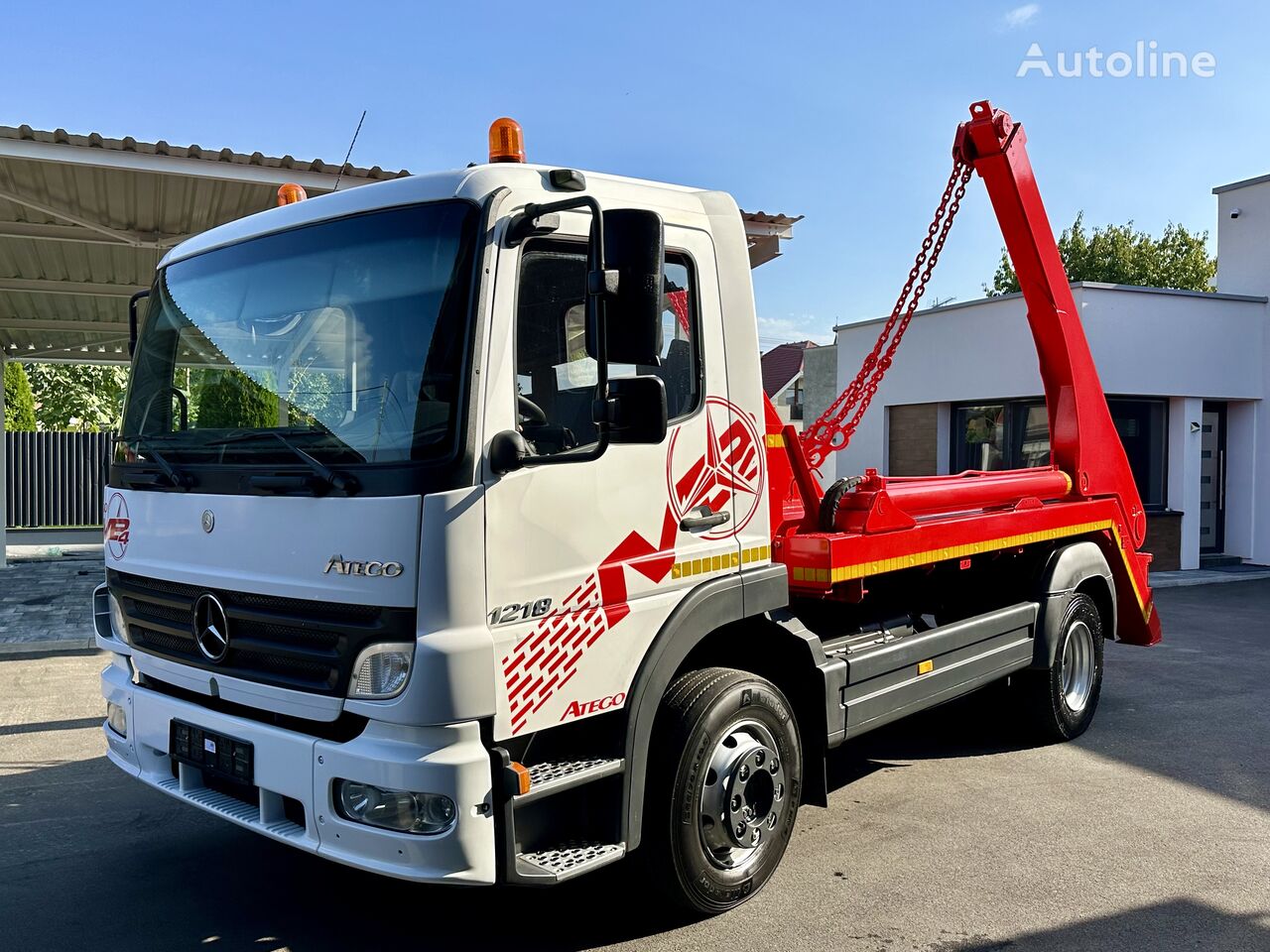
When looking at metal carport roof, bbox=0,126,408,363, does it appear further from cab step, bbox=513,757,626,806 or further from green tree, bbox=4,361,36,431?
green tree, bbox=4,361,36,431

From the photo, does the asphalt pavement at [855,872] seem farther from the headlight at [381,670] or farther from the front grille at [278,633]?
the headlight at [381,670]

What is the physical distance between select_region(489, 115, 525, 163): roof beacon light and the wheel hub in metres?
2.20

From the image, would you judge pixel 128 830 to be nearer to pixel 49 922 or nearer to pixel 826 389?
pixel 49 922

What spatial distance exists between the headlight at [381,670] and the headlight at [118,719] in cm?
145

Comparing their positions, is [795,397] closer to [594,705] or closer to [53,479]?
[53,479]

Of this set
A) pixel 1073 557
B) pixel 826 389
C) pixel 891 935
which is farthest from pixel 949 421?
pixel 891 935

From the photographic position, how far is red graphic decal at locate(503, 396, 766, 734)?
3.22m

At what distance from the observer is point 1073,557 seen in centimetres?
639

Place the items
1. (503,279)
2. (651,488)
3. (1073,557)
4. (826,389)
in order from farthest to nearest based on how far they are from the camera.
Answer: (826,389)
(1073,557)
(651,488)
(503,279)

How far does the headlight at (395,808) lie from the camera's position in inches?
118

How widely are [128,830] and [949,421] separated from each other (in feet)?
48.3

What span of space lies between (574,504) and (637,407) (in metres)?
0.41

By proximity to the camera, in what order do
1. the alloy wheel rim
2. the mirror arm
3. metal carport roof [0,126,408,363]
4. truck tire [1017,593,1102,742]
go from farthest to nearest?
metal carport roof [0,126,408,363] → the alloy wheel rim → truck tire [1017,593,1102,742] → the mirror arm

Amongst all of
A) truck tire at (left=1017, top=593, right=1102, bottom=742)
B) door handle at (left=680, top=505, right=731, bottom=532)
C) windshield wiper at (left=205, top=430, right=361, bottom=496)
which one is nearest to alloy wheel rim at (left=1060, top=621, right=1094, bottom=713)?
truck tire at (left=1017, top=593, right=1102, bottom=742)
